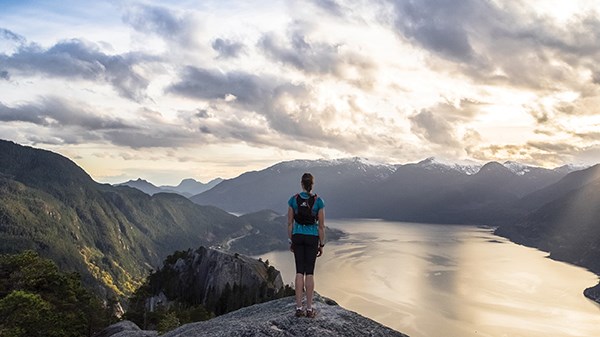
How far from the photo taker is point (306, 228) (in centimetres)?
1560

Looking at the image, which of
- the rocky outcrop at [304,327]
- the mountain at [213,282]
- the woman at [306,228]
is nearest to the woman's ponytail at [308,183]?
the woman at [306,228]

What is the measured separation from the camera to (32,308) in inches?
1634

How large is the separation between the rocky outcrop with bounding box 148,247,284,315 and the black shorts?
119475mm

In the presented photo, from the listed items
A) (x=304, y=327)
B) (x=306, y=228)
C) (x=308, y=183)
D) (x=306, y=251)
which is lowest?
(x=304, y=327)

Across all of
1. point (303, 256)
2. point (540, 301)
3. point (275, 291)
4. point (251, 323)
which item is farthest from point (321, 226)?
point (540, 301)

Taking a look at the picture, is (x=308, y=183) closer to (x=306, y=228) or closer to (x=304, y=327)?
(x=306, y=228)

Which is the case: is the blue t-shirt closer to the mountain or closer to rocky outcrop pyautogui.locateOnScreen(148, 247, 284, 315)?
the mountain

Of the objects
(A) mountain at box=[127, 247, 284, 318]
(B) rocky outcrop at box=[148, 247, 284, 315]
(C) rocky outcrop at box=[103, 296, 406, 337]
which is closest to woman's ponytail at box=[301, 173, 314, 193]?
(C) rocky outcrop at box=[103, 296, 406, 337]

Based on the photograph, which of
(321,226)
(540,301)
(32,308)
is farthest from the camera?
(540,301)

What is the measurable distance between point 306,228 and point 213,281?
453 feet

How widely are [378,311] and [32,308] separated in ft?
493

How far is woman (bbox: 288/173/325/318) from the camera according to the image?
1547 centimetres

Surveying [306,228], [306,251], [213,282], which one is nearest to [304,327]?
[306,251]

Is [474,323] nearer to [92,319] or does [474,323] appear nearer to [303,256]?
[92,319]
